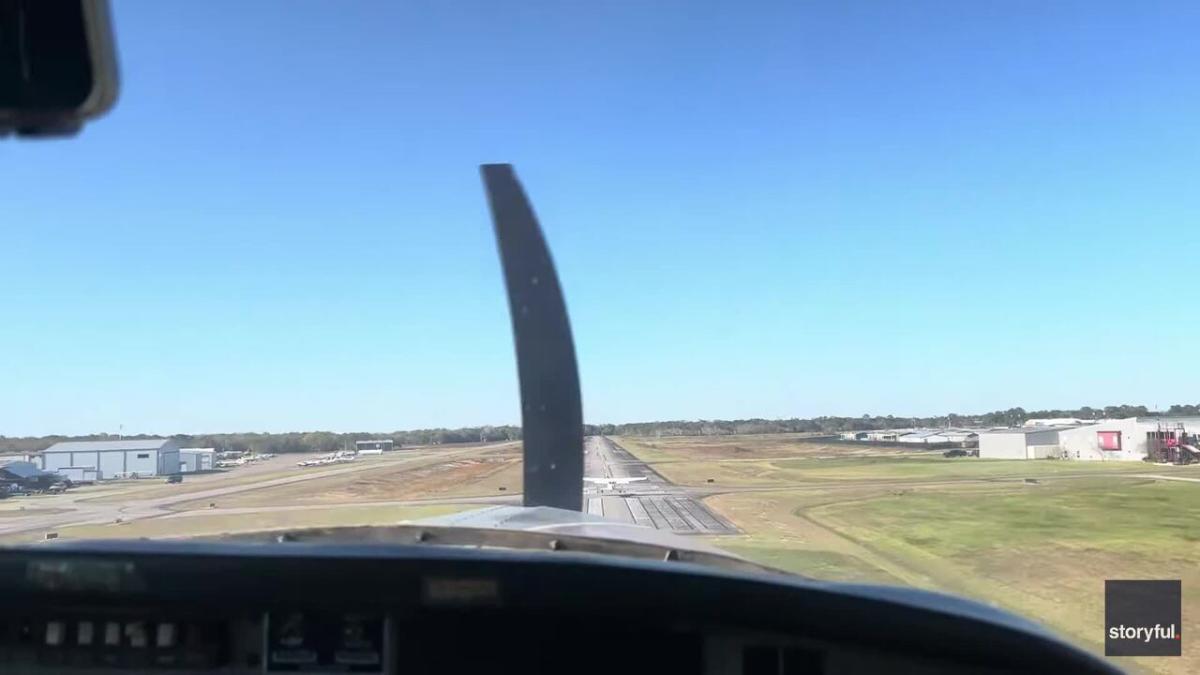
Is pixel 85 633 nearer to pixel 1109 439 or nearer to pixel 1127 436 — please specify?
pixel 1127 436

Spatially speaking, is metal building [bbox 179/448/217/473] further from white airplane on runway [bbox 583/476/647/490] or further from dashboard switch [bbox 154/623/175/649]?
dashboard switch [bbox 154/623/175/649]

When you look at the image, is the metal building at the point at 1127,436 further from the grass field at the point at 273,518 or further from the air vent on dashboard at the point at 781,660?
the air vent on dashboard at the point at 781,660

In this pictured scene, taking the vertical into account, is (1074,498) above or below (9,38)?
below

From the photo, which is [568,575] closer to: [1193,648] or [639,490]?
[1193,648]

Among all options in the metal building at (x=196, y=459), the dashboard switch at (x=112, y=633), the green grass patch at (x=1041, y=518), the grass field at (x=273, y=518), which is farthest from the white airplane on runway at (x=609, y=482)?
the dashboard switch at (x=112, y=633)

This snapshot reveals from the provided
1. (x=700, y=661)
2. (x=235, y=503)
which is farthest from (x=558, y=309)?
(x=235, y=503)
